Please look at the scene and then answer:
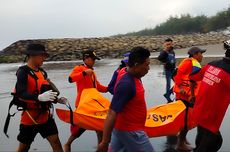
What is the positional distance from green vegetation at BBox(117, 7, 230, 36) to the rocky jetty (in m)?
27.5

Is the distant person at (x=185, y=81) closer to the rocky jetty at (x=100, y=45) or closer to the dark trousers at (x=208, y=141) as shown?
the dark trousers at (x=208, y=141)

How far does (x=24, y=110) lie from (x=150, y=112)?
2292 mm

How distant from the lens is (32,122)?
5.59 meters

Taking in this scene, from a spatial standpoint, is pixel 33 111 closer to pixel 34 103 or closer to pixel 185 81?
pixel 34 103

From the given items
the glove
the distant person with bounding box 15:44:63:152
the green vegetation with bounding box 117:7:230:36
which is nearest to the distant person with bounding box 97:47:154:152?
the glove

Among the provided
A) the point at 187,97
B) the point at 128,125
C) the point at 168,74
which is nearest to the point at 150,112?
the point at 187,97

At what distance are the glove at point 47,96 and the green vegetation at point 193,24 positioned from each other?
80.8 metres

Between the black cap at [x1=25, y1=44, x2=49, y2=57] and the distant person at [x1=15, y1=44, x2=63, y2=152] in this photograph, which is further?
the black cap at [x1=25, y1=44, x2=49, y2=57]

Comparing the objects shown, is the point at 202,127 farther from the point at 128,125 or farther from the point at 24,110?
the point at 24,110

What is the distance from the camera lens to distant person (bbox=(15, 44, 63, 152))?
5.36m

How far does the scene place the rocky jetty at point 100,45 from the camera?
51172 millimetres

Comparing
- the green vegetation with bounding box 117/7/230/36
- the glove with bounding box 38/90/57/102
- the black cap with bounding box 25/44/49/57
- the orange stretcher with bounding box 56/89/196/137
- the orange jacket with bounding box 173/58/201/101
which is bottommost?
the green vegetation with bounding box 117/7/230/36

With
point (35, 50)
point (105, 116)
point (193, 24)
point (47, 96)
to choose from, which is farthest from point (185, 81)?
point (193, 24)

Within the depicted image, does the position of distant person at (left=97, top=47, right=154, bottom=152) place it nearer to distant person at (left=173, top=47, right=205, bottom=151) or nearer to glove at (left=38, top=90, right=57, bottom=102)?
glove at (left=38, top=90, right=57, bottom=102)
